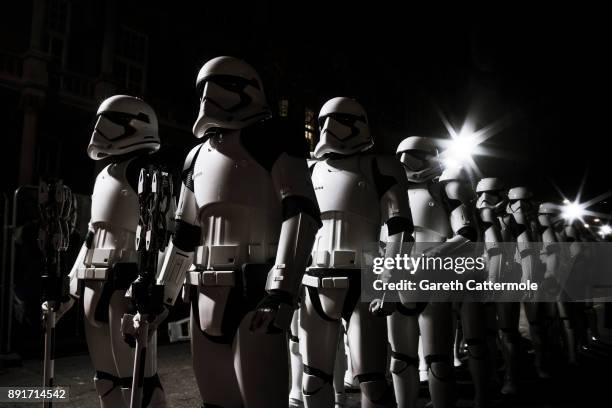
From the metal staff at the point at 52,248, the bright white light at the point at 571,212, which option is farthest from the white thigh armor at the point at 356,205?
the bright white light at the point at 571,212

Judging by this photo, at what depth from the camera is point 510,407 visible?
4977mm

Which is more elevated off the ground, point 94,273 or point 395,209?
point 395,209

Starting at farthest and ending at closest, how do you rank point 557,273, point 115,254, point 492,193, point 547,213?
1. point 547,213
2. point 557,273
3. point 492,193
4. point 115,254

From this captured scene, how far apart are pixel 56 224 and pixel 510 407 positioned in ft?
15.0

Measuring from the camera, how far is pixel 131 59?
1337 cm

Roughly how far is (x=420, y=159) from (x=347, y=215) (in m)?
1.44

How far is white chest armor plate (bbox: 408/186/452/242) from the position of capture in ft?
14.9

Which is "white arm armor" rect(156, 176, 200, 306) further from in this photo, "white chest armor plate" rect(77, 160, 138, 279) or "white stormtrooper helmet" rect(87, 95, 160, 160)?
"white stormtrooper helmet" rect(87, 95, 160, 160)

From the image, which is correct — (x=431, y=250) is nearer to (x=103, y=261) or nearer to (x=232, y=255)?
(x=232, y=255)

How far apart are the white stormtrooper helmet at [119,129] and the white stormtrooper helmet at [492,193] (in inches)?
168

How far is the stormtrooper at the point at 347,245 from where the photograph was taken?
3.26 meters

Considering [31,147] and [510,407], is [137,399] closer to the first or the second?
[510,407]

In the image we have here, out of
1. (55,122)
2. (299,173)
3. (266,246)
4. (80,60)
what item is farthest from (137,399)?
(80,60)

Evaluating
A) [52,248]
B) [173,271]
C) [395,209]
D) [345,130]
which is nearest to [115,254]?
[52,248]
